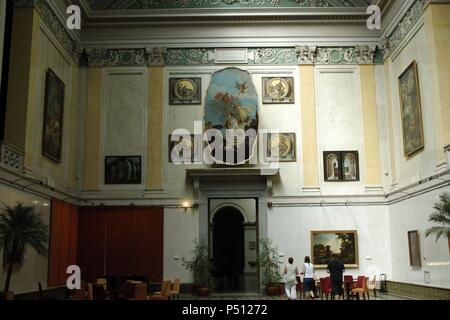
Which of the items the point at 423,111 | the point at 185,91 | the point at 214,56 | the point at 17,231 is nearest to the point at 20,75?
the point at 17,231

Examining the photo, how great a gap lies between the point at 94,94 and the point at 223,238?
1185 cm

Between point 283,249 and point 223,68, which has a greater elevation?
point 223,68

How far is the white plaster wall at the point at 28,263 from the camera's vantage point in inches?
550

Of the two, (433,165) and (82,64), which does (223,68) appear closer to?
(82,64)

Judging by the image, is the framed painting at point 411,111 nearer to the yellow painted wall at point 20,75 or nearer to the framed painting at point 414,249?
the framed painting at point 414,249

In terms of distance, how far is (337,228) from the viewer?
814 inches

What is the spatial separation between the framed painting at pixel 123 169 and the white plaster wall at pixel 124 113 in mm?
173

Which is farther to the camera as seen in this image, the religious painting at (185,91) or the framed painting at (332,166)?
the religious painting at (185,91)

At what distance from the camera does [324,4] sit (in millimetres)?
22297

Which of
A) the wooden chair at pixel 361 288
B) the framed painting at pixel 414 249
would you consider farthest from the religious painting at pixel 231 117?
the framed painting at pixel 414 249

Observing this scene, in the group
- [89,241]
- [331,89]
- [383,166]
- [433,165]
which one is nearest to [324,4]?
[331,89]

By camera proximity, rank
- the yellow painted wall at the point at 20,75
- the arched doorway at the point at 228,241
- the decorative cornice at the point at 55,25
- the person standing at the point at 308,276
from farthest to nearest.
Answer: the arched doorway at the point at 228,241
the decorative cornice at the point at 55,25
the yellow painted wall at the point at 20,75
the person standing at the point at 308,276

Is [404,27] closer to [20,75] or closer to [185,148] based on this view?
[185,148]

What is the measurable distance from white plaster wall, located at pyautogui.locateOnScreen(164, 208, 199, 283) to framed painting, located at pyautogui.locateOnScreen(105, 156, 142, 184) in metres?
1.98
